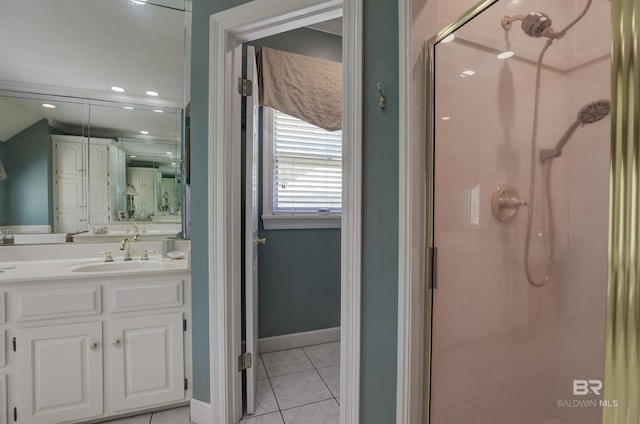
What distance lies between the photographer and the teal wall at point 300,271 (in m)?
2.37

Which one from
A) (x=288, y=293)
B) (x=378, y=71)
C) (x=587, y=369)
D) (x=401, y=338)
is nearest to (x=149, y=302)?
(x=288, y=293)

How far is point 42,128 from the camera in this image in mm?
1871

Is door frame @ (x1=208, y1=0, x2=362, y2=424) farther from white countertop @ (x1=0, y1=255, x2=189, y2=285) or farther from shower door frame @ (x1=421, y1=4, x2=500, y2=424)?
shower door frame @ (x1=421, y1=4, x2=500, y2=424)

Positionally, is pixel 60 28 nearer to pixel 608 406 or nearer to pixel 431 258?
pixel 431 258

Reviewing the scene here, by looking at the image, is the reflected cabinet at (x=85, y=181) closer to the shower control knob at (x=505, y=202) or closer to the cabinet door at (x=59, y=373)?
the cabinet door at (x=59, y=373)

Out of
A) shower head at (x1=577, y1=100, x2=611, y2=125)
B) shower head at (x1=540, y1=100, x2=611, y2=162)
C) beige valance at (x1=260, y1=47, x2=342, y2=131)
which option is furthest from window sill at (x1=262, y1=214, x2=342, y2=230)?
shower head at (x1=577, y1=100, x2=611, y2=125)

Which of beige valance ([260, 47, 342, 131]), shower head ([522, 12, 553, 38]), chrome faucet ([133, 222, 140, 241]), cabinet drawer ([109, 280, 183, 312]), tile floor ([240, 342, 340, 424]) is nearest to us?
shower head ([522, 12, 553, 38])

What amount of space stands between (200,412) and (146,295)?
72 centimetres

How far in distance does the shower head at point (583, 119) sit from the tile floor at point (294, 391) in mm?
1794

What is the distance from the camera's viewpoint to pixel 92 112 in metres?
1.98

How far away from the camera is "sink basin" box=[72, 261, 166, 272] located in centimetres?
171

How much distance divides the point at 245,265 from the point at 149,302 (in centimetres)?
57

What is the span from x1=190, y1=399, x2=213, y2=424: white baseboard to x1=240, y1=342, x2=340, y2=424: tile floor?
202 mm

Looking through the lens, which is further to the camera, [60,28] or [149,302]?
[60,28]
